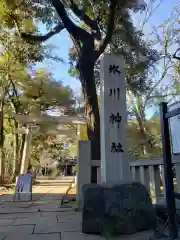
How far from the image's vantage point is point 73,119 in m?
9.91

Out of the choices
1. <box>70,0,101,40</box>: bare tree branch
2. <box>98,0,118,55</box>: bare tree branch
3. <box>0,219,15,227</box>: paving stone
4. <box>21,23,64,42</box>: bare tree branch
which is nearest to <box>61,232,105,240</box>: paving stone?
<box>0,219,15,227</box>: paving stone

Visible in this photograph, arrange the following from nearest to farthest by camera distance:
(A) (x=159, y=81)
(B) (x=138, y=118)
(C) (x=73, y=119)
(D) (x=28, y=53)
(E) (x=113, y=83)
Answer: (E) (x=113, y=83) → (D) (x=28, y=53) → (C) (x=73, y=119) → (A) (x=159, y=81) → (B) (x=138, y=118)

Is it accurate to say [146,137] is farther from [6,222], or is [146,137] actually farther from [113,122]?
[6,222]

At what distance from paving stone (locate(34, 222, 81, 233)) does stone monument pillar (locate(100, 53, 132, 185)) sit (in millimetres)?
623

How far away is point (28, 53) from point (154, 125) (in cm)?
808

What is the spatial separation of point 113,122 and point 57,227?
1.46 metres

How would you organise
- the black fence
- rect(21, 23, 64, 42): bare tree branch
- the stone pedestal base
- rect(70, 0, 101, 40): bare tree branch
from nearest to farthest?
1. the black fence
2. the stone pedestal base
3. rect(70, 0, 101, 40): bare tree branch
4. rect(21, 23, 64, 42): bare tree branch

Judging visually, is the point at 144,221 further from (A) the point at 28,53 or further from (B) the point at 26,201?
(A) the point at 28,53

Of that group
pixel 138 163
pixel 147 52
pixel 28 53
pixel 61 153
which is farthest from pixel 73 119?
pixel 61 153

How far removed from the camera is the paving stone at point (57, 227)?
2580 millimetres

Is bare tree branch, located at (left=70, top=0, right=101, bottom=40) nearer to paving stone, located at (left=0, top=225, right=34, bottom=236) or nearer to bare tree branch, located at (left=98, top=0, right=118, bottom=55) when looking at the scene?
bare tree branch, located at (left=98, top=0, right=118, bottom=55)

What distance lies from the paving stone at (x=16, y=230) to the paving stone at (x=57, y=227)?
0.08 metres

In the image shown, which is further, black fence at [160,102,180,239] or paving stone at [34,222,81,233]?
paving stone at [34,222,81,233]

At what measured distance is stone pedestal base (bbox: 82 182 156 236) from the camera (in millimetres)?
2402
